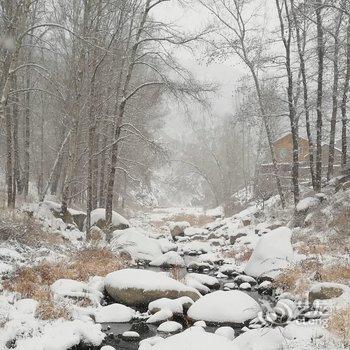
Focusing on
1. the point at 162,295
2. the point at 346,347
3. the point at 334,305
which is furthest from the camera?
the point at 162,295

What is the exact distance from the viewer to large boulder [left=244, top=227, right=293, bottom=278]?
1112cm

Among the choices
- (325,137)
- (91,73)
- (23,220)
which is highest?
(91,73)

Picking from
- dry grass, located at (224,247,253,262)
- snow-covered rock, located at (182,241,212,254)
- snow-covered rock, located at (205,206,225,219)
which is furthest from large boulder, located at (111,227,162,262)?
snow-covered rock, located at (205,206,225,219)

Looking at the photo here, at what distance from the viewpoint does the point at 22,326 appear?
674 cm

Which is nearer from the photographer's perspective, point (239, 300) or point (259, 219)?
point (239, 300)

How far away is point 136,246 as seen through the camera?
14.4 metres

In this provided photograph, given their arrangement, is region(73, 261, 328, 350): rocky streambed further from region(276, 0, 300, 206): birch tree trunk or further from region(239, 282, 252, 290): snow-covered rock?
region(276, 0, 300, 206): birch tree trunk

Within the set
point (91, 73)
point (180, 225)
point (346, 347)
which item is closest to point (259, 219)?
point (180, 225)

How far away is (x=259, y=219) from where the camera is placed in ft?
63.8

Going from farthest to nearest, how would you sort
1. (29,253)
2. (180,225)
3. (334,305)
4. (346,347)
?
(180,225) → (29,253) → (334,305) → (346,347)

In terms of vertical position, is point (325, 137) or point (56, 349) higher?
point (325, 137)

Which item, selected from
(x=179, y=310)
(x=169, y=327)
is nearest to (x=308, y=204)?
(x=179, y=310)

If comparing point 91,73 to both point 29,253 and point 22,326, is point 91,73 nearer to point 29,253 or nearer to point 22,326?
point 29,253

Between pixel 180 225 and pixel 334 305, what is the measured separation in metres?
15.0
